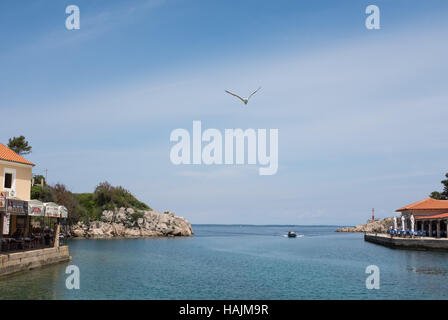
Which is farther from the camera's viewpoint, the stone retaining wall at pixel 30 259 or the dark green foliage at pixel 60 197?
the dark green foliage at pixel 60 197

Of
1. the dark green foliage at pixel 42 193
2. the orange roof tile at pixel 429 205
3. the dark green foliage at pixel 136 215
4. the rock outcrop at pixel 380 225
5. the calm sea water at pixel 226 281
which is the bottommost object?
the rock outcrop at pixel 380 225

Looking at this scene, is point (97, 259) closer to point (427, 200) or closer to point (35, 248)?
point (35, 248)

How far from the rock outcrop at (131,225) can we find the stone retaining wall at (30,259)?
192 ft

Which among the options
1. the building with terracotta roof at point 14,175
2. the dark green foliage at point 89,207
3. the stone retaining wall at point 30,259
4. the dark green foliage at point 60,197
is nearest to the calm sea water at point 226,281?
the stone retaining wall at point 30,259

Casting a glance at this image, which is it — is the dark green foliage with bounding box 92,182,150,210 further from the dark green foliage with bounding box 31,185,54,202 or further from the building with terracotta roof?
the building with terracotta roof

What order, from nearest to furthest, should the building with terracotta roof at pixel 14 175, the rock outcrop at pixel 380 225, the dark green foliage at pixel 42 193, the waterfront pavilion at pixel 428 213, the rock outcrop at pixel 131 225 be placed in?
the building with terracotta roof at pixel 14 175 < the waterfront pavilion at pixel 428 213 < the dark green foliage at pixel 42 193 < the rock outcrop at pixel 131 225 < the rock outcrop at pixel 380 225

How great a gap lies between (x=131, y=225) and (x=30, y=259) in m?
75.2

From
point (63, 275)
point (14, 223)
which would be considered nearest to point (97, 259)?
→ point (14, 223)

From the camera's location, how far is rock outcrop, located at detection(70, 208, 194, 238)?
99.1 m

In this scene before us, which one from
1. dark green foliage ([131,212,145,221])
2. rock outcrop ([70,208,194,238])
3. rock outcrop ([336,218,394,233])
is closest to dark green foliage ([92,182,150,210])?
rock outcrop ([70,208,194,238])

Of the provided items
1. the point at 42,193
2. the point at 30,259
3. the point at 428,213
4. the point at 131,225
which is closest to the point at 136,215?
the point at 131,225

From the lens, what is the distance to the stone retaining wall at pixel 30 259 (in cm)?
3033

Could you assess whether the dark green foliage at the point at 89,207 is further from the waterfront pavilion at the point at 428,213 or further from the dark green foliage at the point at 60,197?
the waterfront pavilion at the point at 428,213

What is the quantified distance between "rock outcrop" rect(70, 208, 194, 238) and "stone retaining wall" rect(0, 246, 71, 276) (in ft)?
192
